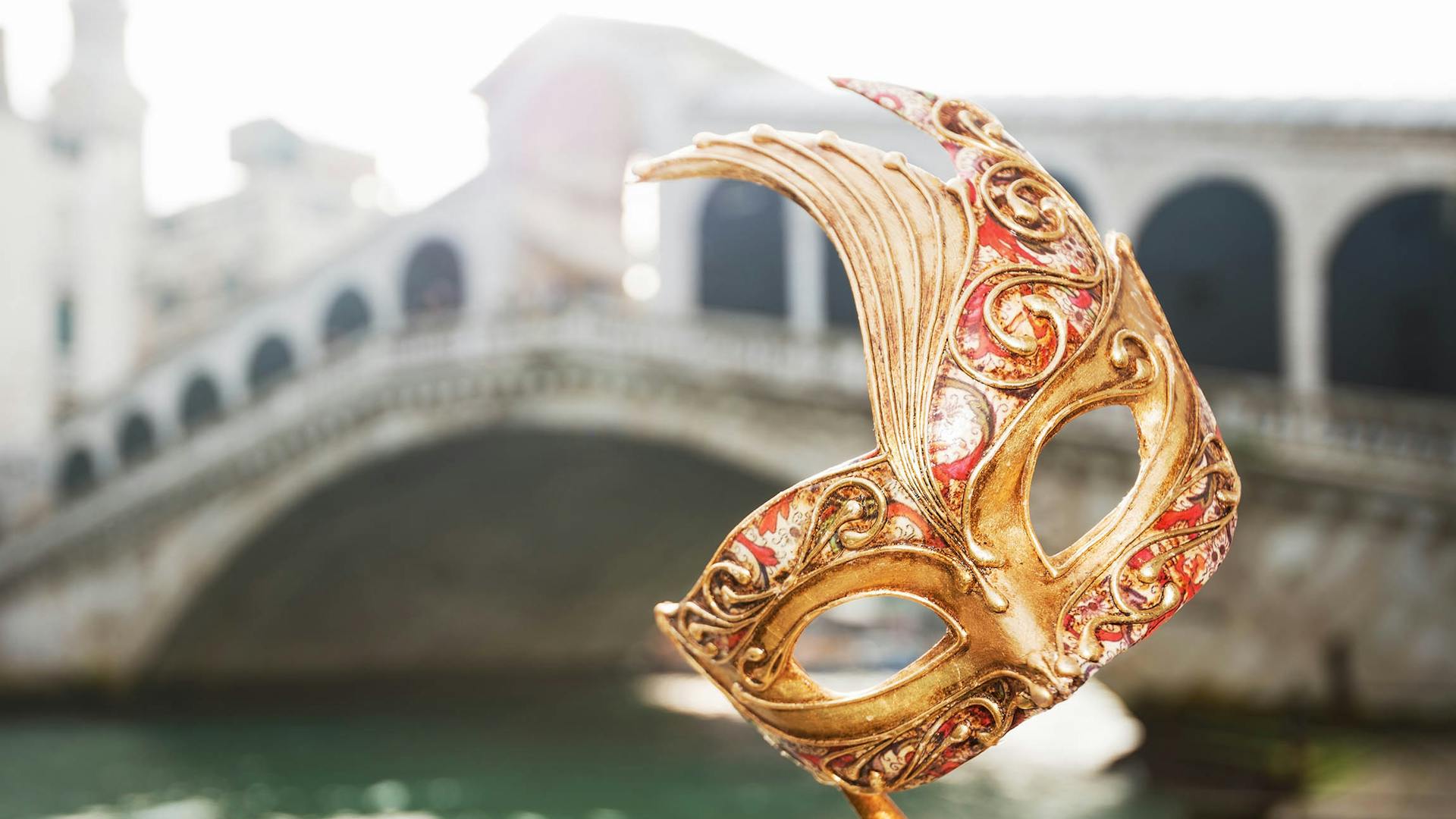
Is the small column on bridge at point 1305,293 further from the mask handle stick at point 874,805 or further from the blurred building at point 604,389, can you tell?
the mask handle stick at point 874,805

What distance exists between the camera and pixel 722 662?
5.03 ft

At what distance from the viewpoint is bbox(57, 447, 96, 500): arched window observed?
53.0ft

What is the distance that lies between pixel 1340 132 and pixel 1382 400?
6.56 ft

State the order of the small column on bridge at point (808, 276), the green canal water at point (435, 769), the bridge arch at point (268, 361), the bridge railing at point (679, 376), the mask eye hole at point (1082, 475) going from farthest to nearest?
the bridge arch at point (268, 361)
the small column on bridge at point (808, 276)
the green canal water at point (435, 769)
the mask eye hole at point (1082, 475)
the bridge railing at point (679, 376)

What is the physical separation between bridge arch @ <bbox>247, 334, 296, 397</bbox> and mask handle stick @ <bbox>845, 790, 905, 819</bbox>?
14.6 meters

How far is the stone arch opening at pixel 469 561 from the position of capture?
502 inches

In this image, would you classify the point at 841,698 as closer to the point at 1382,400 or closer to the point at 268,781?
the point at 1382,400

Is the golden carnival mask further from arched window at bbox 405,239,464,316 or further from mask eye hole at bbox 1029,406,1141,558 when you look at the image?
arched window at bbox 405,239,464,316

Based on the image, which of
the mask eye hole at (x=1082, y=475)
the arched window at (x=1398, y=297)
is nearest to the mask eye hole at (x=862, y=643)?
the mask eye hole at (x=1082, y=475)

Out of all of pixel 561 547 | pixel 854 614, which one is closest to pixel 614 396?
pixel 561 547

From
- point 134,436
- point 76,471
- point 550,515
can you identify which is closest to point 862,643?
point 550,515

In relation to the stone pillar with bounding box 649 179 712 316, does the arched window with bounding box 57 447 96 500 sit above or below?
above

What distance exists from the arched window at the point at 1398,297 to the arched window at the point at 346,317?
992cm

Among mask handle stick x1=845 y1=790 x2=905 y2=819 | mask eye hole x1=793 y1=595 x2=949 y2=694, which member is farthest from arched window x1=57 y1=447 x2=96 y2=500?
mask handle stick x1=845 y1=790 x2=905 y2=819
